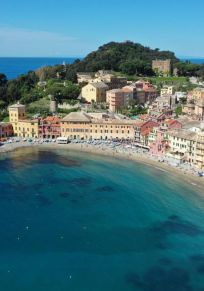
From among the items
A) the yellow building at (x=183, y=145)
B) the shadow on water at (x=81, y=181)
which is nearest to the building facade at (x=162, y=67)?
the yellow building at (x=183, y=145)

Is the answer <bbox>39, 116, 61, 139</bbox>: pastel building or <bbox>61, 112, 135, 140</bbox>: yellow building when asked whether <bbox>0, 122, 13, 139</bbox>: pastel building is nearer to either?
<bbox>39, 116, 61, 139</bbox>: pastel building

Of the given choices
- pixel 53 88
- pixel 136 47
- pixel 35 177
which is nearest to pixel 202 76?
pixel 136 47

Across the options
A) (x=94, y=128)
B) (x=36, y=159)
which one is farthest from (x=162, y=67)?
(x=36, y=159)

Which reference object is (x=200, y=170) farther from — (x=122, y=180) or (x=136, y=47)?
(x=136, y=47)

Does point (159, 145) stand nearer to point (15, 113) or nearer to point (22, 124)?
point (22, 124)

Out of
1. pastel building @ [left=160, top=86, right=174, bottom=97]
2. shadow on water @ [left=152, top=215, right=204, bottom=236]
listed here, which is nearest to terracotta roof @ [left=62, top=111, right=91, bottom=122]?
pastel building @ [left=160, top=86, right=174, bottom=97]

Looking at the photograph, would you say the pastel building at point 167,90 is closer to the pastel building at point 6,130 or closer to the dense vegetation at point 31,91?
the dense vegetation at point 31,91
